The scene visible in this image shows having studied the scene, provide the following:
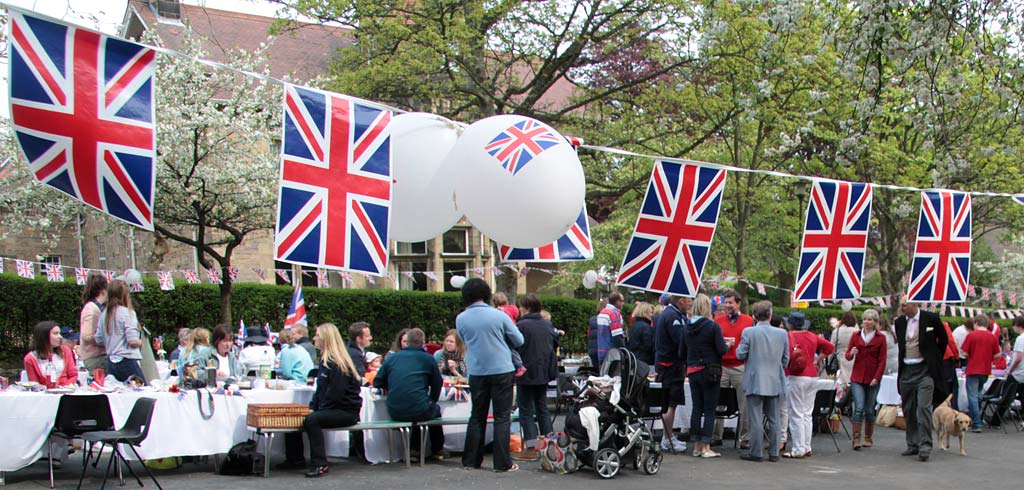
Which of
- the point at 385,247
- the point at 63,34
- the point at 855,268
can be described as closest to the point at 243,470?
the point at 385,247

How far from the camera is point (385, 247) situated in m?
8.57

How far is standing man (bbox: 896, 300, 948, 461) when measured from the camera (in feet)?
37.5

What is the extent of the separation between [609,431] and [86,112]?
5602 millimetres

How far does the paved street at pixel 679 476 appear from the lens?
923cm

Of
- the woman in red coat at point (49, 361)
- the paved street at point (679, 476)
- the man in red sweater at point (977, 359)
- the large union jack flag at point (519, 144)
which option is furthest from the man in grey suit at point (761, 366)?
the woman in red coat at point (49, 361)

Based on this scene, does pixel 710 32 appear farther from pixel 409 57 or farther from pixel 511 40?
pixel 409 57

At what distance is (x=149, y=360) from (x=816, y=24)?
632 inches

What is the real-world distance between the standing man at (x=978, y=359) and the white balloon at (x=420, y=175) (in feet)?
29.4

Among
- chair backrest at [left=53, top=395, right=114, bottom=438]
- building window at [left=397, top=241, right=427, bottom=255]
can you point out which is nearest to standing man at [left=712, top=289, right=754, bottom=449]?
chair backrest at [left=53, top=395, right=114, bottom=438]

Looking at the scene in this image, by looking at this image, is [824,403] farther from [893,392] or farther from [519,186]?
[519,186]

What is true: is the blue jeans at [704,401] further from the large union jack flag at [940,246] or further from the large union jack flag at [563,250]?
the large union jack flag at [940,246]

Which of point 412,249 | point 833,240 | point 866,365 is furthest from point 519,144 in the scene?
point 412,249

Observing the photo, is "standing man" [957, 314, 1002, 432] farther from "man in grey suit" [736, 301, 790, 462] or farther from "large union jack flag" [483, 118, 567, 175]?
"large union jack flag" [483, 118, 567, 175]

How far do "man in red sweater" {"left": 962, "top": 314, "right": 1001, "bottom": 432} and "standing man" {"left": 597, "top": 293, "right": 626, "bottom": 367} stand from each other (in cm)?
538
